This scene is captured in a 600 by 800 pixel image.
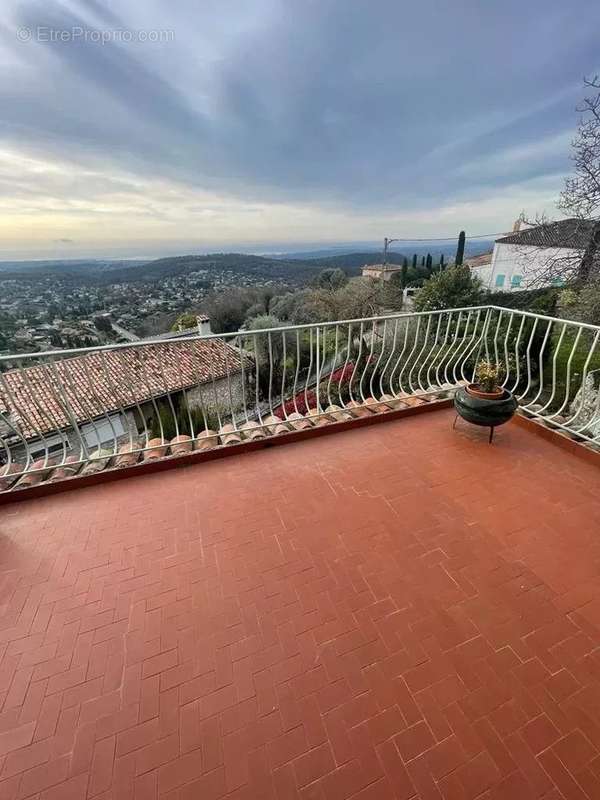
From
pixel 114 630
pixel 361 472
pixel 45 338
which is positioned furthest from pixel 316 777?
pixel 45 338

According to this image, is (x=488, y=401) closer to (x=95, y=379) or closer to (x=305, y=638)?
(x=305, y=638)

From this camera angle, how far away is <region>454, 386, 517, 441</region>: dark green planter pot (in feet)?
8.87

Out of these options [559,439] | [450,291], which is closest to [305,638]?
[559,439]

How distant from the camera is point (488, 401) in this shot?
2711mm

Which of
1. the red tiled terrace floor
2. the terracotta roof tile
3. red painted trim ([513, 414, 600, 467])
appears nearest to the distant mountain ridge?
the terracotta roof tile

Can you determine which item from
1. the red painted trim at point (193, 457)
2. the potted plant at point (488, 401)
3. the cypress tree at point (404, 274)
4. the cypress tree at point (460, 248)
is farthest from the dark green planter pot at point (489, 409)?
the cypress tree at point (460, 248)

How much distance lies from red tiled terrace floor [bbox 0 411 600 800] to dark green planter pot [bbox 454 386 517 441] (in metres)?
0.48

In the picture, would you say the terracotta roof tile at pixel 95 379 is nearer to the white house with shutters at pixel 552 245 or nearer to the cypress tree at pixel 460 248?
the white house with shutters at pixel 552 245

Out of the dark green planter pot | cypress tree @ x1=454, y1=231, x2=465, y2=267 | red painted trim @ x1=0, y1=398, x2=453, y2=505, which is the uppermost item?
cypress tree @ x1=454, y1=231, x2=465, y2=267

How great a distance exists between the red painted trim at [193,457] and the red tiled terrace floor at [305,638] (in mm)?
89

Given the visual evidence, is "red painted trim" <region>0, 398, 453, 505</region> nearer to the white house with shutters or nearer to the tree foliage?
the white house with shutters

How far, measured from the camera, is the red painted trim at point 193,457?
234 cm

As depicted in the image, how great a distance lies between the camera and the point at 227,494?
234 centimetres

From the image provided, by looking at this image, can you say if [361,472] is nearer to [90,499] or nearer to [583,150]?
[90,499]
